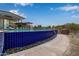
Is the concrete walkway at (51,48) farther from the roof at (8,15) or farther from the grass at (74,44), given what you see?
the roof at (8,15)

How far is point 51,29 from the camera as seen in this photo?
5.40 metres

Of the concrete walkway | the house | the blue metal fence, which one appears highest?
the house

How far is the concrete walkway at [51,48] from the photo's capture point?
205 inches

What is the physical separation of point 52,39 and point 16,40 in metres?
0.57

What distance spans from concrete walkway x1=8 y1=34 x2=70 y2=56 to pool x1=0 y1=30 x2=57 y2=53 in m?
0.12

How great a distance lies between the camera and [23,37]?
5.35 meters

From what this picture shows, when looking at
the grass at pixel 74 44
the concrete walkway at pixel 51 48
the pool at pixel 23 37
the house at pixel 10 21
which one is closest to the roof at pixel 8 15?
the house at pixel 10 21

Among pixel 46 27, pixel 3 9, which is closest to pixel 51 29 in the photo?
pixel 46 27

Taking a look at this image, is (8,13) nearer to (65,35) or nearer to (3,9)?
(3,9)

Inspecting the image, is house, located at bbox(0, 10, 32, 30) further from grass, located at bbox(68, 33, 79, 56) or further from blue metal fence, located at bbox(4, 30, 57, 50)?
grass, located at bbox(68, 33, 79, 56)

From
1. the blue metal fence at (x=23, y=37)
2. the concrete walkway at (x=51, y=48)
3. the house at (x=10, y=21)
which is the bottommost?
the concrete walkway at (x=51, y=48)

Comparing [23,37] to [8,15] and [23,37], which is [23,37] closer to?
[23,37]

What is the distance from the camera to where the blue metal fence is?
17.2 feet

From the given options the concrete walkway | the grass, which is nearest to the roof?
the concrete walkway
